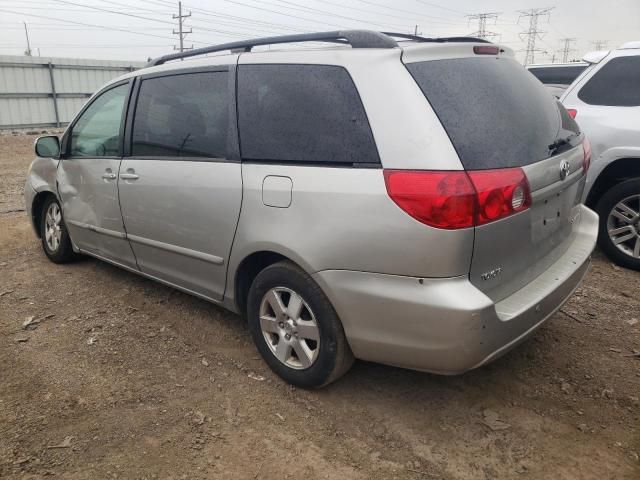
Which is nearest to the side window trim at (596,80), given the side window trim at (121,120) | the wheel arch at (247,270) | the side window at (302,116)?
the side window at (302,116)

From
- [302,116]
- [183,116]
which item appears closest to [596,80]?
[302,116]

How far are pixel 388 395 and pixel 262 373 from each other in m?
0.75

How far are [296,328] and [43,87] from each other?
19758 millimetres

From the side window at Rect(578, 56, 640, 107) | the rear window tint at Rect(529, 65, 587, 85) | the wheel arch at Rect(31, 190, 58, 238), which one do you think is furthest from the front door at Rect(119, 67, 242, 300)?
the rear window tint at Rect(529, 65, 587, 85)

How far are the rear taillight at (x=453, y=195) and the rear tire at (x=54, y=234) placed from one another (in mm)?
3600

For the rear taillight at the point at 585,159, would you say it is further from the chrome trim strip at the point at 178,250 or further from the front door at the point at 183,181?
the chrome trim strip at the point at 178,250

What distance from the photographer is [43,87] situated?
18953mm

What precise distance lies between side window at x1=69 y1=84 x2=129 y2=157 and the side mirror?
0.21 m

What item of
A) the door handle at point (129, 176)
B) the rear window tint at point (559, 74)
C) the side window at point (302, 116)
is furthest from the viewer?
the rear window tint at point (559, 74)

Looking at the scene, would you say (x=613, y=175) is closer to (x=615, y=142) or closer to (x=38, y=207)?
(x=615, y=142)

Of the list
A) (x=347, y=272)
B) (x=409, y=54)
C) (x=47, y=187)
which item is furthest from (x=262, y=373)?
(x=47, y=187)

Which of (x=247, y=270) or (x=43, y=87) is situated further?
(x=43, y=87)

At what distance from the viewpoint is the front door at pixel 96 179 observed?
3891mm

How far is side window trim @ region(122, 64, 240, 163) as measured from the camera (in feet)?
9.80
